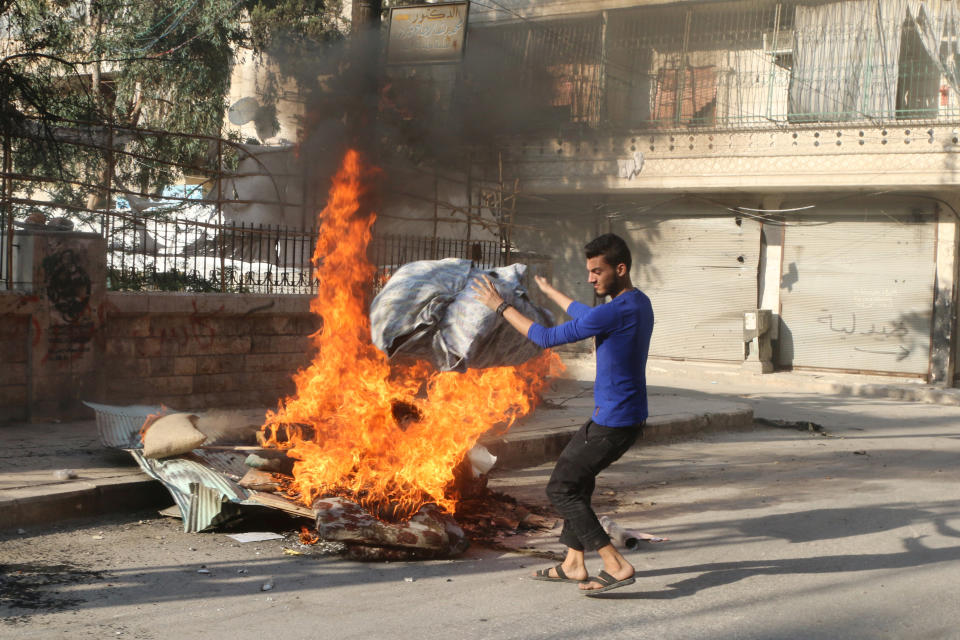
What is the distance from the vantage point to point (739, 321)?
19531mm

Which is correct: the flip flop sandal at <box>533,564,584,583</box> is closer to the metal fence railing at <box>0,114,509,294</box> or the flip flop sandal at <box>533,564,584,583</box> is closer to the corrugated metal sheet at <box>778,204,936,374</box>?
the metal fence railing at <box>0,114,509,294</box>

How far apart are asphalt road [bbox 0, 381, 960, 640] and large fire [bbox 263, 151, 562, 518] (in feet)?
1.58

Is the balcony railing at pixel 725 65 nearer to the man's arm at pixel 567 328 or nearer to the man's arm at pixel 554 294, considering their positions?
the man's arm at pixel 554 294

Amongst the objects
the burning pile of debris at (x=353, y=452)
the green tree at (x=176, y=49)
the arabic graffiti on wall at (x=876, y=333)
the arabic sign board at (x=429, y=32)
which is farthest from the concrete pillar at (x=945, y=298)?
the burning pile of debris at (x=353, y=452)

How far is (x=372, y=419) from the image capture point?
5.98m

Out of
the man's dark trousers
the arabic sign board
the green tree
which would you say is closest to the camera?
the man's dark trousers

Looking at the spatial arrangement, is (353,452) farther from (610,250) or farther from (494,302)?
(610,250)

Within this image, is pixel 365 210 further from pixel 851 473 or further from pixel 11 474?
pixel 851 473

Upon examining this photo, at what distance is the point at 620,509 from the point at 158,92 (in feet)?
52.3

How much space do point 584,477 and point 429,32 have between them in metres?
9.40

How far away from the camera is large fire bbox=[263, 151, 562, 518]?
559 cm

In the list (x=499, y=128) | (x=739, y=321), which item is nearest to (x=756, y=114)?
(x=739, y=321)

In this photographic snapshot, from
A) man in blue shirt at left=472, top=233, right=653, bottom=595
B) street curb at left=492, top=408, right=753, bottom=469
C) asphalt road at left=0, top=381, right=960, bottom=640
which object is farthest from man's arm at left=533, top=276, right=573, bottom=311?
street curb at left=492, top=408, right=753, bottom=469

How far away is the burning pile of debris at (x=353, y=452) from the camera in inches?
208
